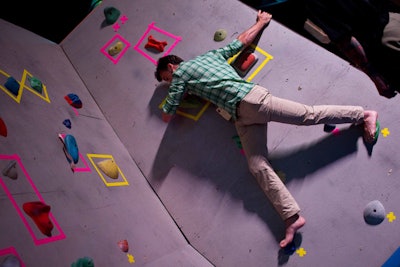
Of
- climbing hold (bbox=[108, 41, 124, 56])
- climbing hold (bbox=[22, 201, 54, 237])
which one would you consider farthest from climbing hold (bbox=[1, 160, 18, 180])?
climbing hold (bbox=[108, 41, 124, 56])

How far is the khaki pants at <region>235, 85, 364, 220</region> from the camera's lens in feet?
6.16

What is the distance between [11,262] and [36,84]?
3.62 feet

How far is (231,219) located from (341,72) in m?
1.08

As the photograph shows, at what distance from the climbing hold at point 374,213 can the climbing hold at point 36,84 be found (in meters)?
1.94

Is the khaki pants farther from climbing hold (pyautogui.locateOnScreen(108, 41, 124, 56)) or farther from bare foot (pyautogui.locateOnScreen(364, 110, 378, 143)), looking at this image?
climbing hold (pyautogui.locateOnScreen(108, 41, 124, 56))

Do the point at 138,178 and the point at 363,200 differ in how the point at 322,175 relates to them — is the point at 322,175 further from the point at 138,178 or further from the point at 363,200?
the point at 138,178

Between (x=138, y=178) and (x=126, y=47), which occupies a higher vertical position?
(x=126, y=47)

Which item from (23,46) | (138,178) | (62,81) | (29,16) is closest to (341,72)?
(138,178)

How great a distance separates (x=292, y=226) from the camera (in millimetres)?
1831

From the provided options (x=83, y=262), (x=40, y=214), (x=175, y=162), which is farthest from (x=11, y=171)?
(x=175, y=162)

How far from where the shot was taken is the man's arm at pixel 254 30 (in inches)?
87.0

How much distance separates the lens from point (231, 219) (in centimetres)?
203

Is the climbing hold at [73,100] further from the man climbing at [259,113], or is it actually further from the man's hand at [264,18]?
the man's hand at [264,18]

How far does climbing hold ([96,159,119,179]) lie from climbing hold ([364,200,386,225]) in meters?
1.40
